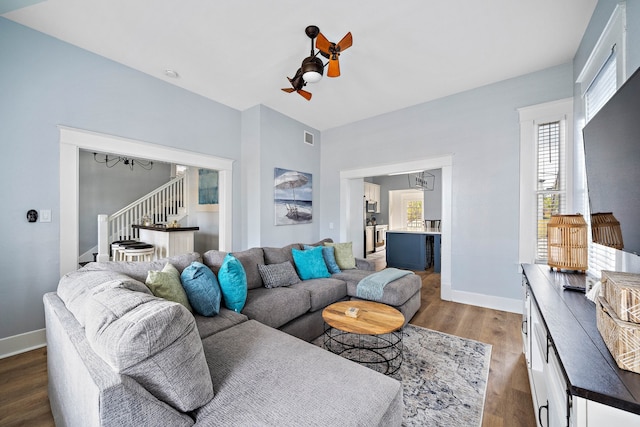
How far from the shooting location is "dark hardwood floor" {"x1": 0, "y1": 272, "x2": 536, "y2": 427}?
1.68 metres

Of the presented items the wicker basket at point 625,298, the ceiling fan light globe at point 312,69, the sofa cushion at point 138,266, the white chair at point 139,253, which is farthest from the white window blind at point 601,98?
the white chair at point 139,253

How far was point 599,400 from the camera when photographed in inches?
27.6

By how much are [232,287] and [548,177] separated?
12.8 ft

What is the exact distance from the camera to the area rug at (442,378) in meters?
1.68

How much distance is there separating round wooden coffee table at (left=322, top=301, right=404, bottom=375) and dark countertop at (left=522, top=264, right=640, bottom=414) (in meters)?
0.97

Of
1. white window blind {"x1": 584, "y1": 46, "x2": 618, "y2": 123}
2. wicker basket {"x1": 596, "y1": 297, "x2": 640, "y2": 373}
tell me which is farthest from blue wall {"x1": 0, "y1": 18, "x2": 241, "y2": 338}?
white window blind {"x1": 584, "y1": 46, "x2": 618, "y2": 123}

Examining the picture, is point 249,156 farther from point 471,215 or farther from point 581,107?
point 581,107

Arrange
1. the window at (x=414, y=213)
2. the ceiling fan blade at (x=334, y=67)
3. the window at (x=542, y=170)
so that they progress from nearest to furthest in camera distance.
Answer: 1. the ceiling fan blade at (x=334, y=67)
2. the window at (x=542, y=170)
3. the window at (x=414, y=213)

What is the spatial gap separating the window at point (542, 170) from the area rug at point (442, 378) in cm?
167

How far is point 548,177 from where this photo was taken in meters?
3.23

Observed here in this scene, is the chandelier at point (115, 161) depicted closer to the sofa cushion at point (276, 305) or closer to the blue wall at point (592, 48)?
the sofa cushion at point (276, 305)

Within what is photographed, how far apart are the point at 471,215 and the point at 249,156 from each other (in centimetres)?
362

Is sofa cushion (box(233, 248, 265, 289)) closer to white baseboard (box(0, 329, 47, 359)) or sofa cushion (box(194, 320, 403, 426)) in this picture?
sofa cushion (box(194, 320, 403, 426))

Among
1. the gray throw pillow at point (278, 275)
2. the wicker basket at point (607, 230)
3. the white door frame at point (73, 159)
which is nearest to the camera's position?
the wicker basket at point (607, 230)
